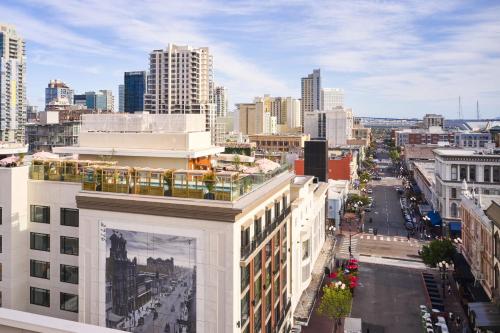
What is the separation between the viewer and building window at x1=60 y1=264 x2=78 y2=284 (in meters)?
26.0

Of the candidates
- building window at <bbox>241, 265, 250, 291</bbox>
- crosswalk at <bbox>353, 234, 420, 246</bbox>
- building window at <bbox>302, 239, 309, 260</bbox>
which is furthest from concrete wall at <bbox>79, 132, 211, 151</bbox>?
crosswalk at <bbox>353, 234, 420, 246</bbox>

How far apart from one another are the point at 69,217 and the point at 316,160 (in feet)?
249

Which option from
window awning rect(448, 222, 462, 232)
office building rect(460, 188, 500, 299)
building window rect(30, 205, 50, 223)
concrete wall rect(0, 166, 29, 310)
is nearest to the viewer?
concrete wall rect(0, 166, 29, 310)

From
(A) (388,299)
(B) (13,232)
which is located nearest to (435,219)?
(A) (388,299)

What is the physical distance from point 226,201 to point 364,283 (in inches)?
1496

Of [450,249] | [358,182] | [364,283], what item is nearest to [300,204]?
[364,283]

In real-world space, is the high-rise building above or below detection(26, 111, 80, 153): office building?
above

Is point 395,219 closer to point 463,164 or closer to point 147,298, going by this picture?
point 463,164

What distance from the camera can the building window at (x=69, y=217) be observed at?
1021 inches

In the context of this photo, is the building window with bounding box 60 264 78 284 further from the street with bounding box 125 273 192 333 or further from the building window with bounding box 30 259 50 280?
the street with bounding box 125 273 192 333

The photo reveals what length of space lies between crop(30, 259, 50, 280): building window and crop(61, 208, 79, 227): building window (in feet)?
9.49

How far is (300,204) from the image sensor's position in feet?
148

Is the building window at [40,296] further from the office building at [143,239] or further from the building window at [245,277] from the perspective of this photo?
the building window at [245,277]

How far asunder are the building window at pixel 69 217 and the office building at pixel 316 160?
2918 inches
